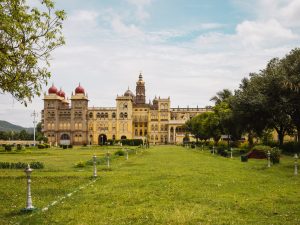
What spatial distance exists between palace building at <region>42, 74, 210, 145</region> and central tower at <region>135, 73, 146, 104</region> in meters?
2.52

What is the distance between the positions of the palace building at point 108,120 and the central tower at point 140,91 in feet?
8.27

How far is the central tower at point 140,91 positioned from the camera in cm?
13800

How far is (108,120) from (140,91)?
2018 centimetres

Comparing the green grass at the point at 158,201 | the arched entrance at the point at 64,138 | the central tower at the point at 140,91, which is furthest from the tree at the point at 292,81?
the central tower at the point at 140,91

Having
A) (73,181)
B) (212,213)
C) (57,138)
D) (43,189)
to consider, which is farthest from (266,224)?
(57,138)

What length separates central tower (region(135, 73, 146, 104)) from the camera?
453 ft

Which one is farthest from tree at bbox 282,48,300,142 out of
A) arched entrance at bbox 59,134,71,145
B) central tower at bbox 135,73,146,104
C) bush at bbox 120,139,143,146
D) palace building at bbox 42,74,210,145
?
central tower at bbox 135,73,146,104

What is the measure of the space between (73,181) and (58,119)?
344 feet

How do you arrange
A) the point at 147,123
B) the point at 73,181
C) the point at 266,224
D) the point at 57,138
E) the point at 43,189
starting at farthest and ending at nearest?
the point at 147,123 < the point at 57,138 < the point at 73,181 < the point at 43,189 < the point at 266,224

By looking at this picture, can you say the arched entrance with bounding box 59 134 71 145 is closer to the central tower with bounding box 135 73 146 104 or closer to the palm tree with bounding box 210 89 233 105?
the central tower with bounding box 135 73 146 104

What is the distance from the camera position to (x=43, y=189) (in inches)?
575

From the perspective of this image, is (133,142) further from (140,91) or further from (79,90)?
(140,91)

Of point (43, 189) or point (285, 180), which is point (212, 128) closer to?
point (285, 180)

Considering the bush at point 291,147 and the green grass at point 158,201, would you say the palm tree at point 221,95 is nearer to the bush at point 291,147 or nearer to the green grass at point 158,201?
the bush at point 291,147
